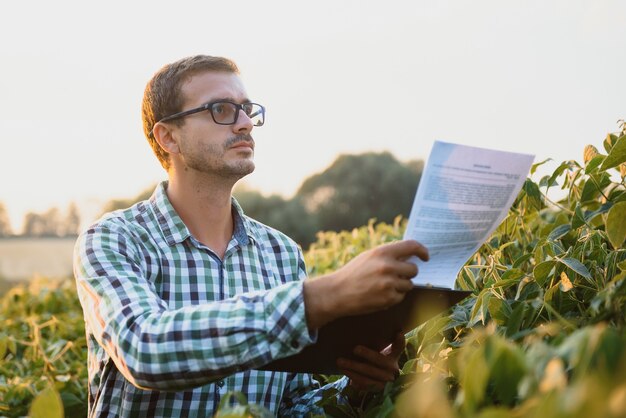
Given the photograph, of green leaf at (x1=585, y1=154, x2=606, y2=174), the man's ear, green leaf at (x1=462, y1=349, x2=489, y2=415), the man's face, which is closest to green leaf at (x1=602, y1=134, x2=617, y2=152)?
green leaf at (x1=585, y1=154, x2=606, y2=174)

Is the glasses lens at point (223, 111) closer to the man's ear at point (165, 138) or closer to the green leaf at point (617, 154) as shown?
the man's ear at point (165, 138)

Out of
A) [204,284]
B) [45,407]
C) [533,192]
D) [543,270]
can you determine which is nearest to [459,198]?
[543,270]

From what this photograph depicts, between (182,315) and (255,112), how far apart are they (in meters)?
0.90

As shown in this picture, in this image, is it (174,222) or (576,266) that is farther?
(174,222)

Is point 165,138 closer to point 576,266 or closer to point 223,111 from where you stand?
point 223,111

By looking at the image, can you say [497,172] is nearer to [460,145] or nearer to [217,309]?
[460,145]

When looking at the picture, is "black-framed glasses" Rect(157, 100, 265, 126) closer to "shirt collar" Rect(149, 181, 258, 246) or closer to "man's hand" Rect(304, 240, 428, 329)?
"shirt collar" Rect(149, 181, 258, 246)

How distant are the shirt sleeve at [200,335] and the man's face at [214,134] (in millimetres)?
587

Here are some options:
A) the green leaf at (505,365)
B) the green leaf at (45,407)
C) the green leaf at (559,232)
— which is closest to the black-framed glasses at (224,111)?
the green leaf at (559,232)

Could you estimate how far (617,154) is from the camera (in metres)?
1.30

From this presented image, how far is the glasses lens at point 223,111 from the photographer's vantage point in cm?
190

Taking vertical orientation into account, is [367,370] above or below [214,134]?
below

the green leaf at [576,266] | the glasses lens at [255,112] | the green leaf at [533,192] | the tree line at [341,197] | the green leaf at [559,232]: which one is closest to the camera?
the green leaf at [576,266]

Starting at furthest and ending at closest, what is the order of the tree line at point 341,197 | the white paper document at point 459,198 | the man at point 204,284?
the tree line at point 341,197, the man at point 204,284, the white paper document at point 459,198
